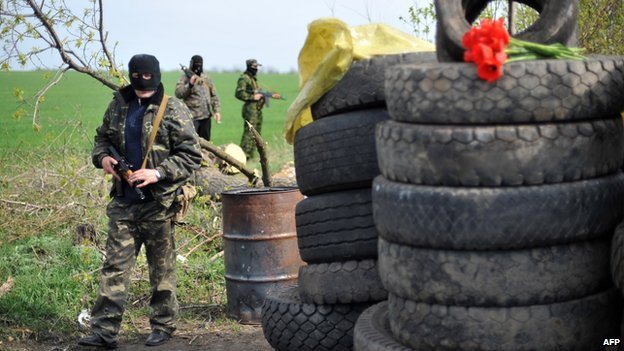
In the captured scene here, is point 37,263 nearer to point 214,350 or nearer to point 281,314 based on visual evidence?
point 214,350

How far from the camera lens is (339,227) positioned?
598 centimetres

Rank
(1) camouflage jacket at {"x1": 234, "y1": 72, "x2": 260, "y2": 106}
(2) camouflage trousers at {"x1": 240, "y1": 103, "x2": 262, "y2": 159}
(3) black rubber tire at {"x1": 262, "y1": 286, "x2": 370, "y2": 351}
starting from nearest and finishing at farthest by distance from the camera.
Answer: (3) black rubber tire at {"x1": 262, "y1": 286, "x2": 370, "y2": 351} → (2) camouflage trousers at {"x1": 240, "y1": 103, "x2": 262, "y2": 159} → (1) camouflage jacket at {"x1": 234, "y1": 72, "x2": 260, "y2": 106}

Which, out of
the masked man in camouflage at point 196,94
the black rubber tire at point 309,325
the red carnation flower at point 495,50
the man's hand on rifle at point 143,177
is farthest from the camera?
the masked man in camouflage at point 196,94

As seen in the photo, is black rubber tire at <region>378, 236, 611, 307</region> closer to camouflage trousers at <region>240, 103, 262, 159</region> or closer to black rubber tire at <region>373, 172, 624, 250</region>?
black rubber tire at <region>373, 172, 624, 250</region>

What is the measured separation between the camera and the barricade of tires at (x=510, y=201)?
15.0ft

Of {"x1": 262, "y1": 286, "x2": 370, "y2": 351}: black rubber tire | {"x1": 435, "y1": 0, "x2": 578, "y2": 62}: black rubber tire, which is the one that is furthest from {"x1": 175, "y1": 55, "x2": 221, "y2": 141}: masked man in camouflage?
{"x1": 435, "y1": 0, "x2": 578, "y2": 62}: black rubber tire

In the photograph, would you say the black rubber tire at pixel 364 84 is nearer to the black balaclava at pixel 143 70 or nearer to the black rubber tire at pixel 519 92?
the black rubber tire at pixel 519 92

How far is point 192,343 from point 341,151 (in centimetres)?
252

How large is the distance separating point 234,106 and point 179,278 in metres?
50.7

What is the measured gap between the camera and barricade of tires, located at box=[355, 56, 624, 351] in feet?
15.0

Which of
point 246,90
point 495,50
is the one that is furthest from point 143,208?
point 246,90

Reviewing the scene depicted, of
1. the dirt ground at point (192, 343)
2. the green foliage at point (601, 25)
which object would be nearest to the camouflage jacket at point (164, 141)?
the dirt ground at point (192, 343)

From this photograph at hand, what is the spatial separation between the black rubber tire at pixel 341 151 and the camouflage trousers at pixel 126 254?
5.55ft

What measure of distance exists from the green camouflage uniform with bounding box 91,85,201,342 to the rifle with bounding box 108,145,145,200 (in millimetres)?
53
